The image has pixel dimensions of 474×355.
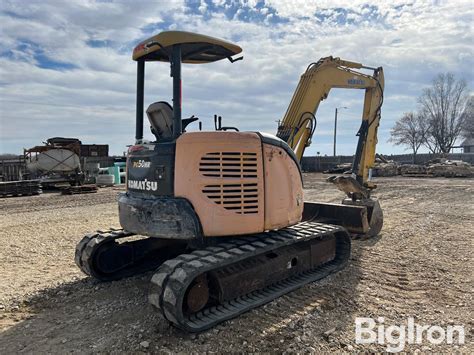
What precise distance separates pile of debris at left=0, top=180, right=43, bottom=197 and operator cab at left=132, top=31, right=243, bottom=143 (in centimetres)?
1593

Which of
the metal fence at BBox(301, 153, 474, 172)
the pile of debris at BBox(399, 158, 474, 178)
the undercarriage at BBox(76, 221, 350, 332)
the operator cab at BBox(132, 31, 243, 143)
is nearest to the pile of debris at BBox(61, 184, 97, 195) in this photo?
the undercarriage at BBox(76, 221, 350, 332)

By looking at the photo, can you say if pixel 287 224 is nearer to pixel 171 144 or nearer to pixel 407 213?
pixel 171 144

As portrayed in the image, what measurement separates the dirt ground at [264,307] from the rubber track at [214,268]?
111mm

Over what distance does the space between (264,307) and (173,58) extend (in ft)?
10.0

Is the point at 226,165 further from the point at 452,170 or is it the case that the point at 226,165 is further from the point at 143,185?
the point at 452,170

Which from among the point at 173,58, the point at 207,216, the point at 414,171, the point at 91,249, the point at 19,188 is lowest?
the point at 91,249

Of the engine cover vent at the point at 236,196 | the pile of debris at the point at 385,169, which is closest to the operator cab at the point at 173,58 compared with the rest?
the engine cover vent at the point at 236,196

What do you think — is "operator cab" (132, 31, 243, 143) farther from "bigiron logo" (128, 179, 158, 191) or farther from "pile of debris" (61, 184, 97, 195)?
"pile of debris" (61, 184, 97, 195)

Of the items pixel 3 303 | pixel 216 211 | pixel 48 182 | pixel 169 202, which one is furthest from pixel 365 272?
pixel 48 182

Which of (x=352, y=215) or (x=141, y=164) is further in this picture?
(x=352, y=215)

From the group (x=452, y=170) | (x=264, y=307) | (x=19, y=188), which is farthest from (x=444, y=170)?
(x=264, y=307)

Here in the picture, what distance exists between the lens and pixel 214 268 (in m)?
3.97

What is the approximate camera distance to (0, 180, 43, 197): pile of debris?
59.3 ft

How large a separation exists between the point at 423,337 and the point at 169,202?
2.89 m
